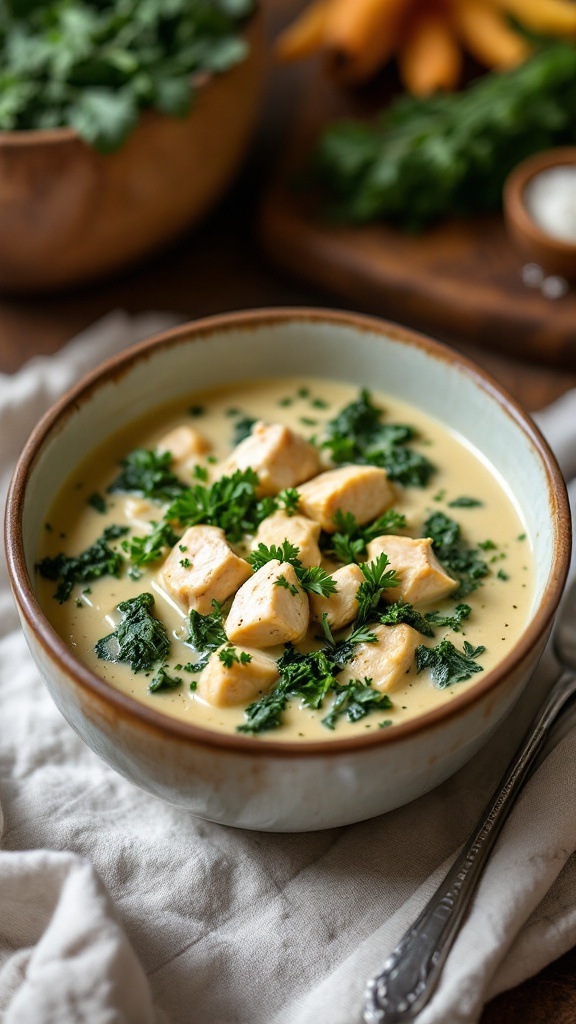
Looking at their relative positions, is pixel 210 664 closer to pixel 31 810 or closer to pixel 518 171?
pixel 31 810

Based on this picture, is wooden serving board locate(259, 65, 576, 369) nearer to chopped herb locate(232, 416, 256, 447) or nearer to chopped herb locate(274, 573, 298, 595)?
chopped herb locate(232, 416, 256, 447)

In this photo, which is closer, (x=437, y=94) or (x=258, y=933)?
(x=258, y=933)

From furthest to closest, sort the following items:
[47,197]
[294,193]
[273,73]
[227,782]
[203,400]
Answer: [273,73], [294,193], [47,197], [203,400], [227,782]

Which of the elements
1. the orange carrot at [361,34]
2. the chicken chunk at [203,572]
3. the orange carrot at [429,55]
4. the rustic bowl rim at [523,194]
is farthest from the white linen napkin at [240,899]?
the orange carrot at [361,34]

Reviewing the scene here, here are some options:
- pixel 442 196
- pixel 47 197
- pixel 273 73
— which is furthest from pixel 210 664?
pixel 273 73

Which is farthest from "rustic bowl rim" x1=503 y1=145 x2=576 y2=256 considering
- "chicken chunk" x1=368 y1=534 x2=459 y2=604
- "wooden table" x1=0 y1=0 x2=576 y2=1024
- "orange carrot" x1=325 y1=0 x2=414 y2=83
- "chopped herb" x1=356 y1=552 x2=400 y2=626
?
"chopped herb" x1=356 y1=552 x2=400 y2=626

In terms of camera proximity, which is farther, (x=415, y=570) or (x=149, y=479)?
(x=149, y=479)

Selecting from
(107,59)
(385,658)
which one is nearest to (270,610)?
(385,658)

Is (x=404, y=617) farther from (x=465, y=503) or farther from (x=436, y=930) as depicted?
(x=436, y=930)
